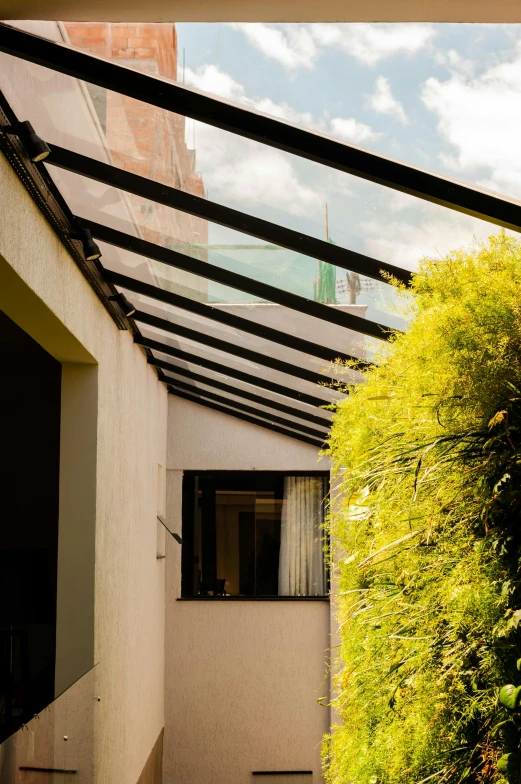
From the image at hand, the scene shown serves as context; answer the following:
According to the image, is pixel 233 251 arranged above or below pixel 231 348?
above

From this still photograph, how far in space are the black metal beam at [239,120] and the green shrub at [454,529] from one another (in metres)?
0.53

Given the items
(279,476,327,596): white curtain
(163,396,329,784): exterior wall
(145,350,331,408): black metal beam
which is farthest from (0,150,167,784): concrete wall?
(279,476,327,596): white curtain

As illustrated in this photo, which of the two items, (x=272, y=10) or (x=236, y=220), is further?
(x=236, y=220)

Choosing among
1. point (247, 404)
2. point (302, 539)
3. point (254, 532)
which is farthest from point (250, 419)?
point (302, 539)

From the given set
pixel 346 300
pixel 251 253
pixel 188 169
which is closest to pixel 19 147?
pixel 188 169

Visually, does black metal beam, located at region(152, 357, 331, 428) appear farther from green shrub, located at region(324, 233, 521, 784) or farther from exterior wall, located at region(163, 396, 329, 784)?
green shrub, located at region(324, 233, 521, 784)

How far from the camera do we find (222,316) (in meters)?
4.60

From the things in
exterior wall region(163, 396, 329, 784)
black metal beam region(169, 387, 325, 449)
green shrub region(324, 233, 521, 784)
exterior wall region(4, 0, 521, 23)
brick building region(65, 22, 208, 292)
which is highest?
brick building region(65, 22, 208, 292)

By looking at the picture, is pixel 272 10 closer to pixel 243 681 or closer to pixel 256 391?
pixel 256 391

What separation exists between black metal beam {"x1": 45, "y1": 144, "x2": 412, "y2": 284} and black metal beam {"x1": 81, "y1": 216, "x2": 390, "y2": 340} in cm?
47

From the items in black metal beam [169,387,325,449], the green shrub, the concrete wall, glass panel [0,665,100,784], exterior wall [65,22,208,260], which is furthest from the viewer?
black metal beam [169,387,325,449]

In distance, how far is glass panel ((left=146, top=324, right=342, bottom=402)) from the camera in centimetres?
564

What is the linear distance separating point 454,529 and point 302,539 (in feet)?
23.9

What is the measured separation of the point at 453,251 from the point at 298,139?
2.51 feet
